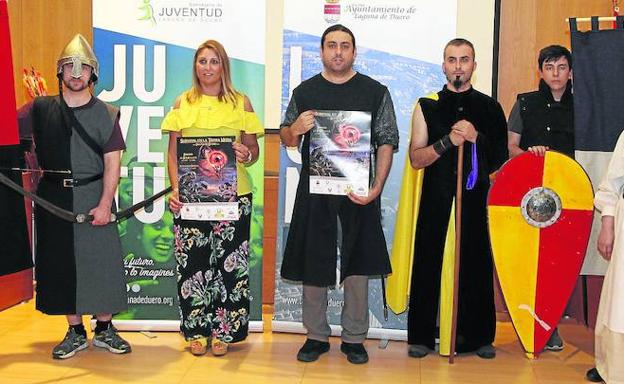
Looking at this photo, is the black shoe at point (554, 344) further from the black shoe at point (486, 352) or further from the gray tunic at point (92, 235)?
the gray tunic at point (92, 235)

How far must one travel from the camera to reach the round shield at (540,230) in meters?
4.09

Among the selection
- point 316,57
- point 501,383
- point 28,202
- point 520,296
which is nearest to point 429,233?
point 520,296

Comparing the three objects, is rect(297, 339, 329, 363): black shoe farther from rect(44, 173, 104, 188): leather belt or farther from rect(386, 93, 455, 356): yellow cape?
rect(44, 173, 104, 188): leather belt

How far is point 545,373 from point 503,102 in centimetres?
175

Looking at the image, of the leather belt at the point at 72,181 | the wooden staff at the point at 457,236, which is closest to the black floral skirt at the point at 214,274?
the leather belt at the point at 72,181

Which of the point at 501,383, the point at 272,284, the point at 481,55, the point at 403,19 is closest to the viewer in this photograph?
the point at 501,383

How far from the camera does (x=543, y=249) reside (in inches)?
162

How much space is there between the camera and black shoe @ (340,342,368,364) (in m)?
4.12

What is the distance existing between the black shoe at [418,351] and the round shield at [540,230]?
1.68 ft

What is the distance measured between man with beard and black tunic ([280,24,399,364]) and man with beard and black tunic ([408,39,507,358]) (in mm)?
231

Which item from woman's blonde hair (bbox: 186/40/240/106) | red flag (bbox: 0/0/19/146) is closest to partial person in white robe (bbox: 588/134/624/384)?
woman's blonde hair (bbox: 186/40/240/106)

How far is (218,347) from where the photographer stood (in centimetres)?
419

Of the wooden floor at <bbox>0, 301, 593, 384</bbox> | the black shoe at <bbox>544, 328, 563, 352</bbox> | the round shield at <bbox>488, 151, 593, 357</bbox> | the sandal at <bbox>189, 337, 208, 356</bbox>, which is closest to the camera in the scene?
the wooden floor at <bbox>0, 301, 593, 384</bbox>

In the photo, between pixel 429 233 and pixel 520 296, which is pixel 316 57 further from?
pixel 520 296
